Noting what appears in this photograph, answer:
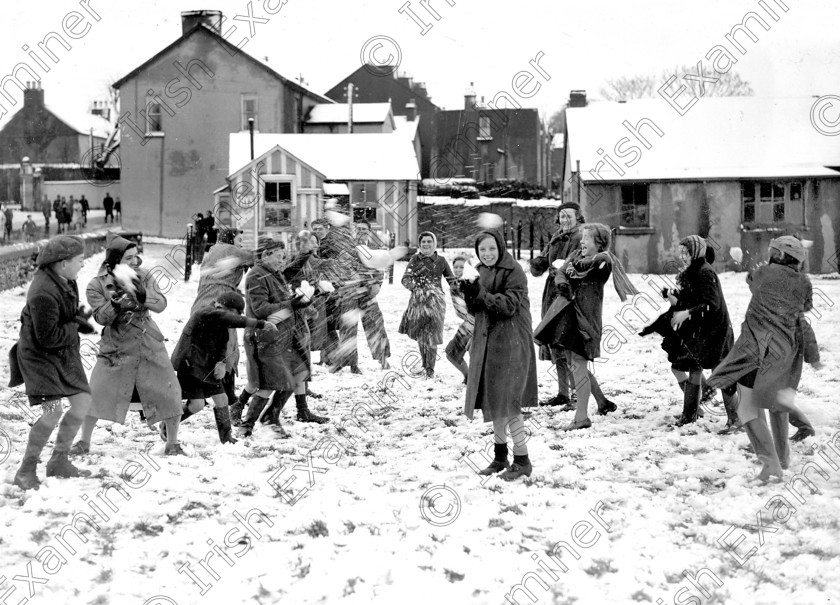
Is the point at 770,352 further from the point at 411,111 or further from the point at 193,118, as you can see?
the point at 411,111

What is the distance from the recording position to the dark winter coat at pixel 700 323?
8398 mm

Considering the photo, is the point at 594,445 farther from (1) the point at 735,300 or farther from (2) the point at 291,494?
(1) the point at 735,300

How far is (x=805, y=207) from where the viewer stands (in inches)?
1124

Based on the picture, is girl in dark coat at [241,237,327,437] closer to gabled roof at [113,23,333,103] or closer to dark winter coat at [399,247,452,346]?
dark winter coat at [399,247,452,346]

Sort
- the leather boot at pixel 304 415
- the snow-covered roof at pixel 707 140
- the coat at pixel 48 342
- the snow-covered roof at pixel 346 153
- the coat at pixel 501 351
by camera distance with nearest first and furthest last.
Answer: the coat at pixel 48 342 < the coat at pixel 501 351 < the leather boot at pixel 304 415 < the snow-covered roof at pixel 707 140 < the snow-covered roof at pixel 346 153

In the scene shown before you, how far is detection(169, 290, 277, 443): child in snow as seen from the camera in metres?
7.68

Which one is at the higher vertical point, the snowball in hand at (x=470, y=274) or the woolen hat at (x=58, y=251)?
the woolen hat at (x=58, y=251)

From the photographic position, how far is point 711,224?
28938mm

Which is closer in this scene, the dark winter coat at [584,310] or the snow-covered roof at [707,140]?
the dark winter coat at [584,310]

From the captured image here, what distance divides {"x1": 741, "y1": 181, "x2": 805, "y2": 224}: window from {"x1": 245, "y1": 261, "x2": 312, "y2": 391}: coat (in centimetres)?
2279

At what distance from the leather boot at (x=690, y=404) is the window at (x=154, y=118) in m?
38.4

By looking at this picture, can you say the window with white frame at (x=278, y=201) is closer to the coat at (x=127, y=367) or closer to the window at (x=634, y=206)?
the window at (x=634, y=206)

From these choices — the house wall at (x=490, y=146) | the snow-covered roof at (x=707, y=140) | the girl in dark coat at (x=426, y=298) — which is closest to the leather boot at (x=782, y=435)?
the girl in dark coat at (x=426, y=298)
